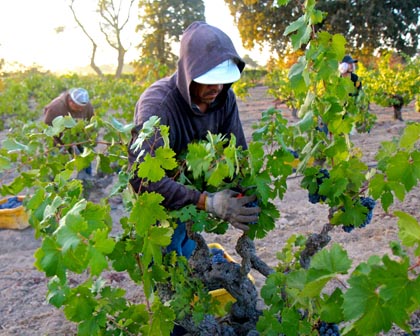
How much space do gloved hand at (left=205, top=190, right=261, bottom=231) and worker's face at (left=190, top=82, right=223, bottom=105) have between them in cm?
59

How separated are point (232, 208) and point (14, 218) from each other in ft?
12.3

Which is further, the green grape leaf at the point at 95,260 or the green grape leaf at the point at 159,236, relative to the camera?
the green grape leaf at the point at 159,236

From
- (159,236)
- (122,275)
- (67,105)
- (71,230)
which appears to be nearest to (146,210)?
(159,236)

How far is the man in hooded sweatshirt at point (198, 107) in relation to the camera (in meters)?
1.84

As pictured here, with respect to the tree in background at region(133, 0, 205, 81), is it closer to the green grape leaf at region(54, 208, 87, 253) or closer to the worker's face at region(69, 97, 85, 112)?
the worker's face at region(69, 97, 85, 112)

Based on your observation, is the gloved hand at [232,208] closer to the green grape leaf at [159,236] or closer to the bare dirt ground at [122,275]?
the green grape leaf at [159,236]

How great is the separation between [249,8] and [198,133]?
2260cm

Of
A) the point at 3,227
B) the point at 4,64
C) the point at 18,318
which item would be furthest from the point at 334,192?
the point at 4,64

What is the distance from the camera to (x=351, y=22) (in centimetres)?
2266

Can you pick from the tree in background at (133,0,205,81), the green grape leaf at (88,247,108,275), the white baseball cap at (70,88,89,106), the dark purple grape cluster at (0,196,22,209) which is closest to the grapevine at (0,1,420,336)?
the green grape leaf at (88,247,108,275)

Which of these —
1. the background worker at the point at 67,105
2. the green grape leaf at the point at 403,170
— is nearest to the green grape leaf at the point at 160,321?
the green grape leaf at the point at 403,170

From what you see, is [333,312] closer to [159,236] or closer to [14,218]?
[159,236]

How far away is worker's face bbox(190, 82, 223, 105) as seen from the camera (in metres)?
2.17

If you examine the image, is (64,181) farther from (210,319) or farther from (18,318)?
(18,318)
